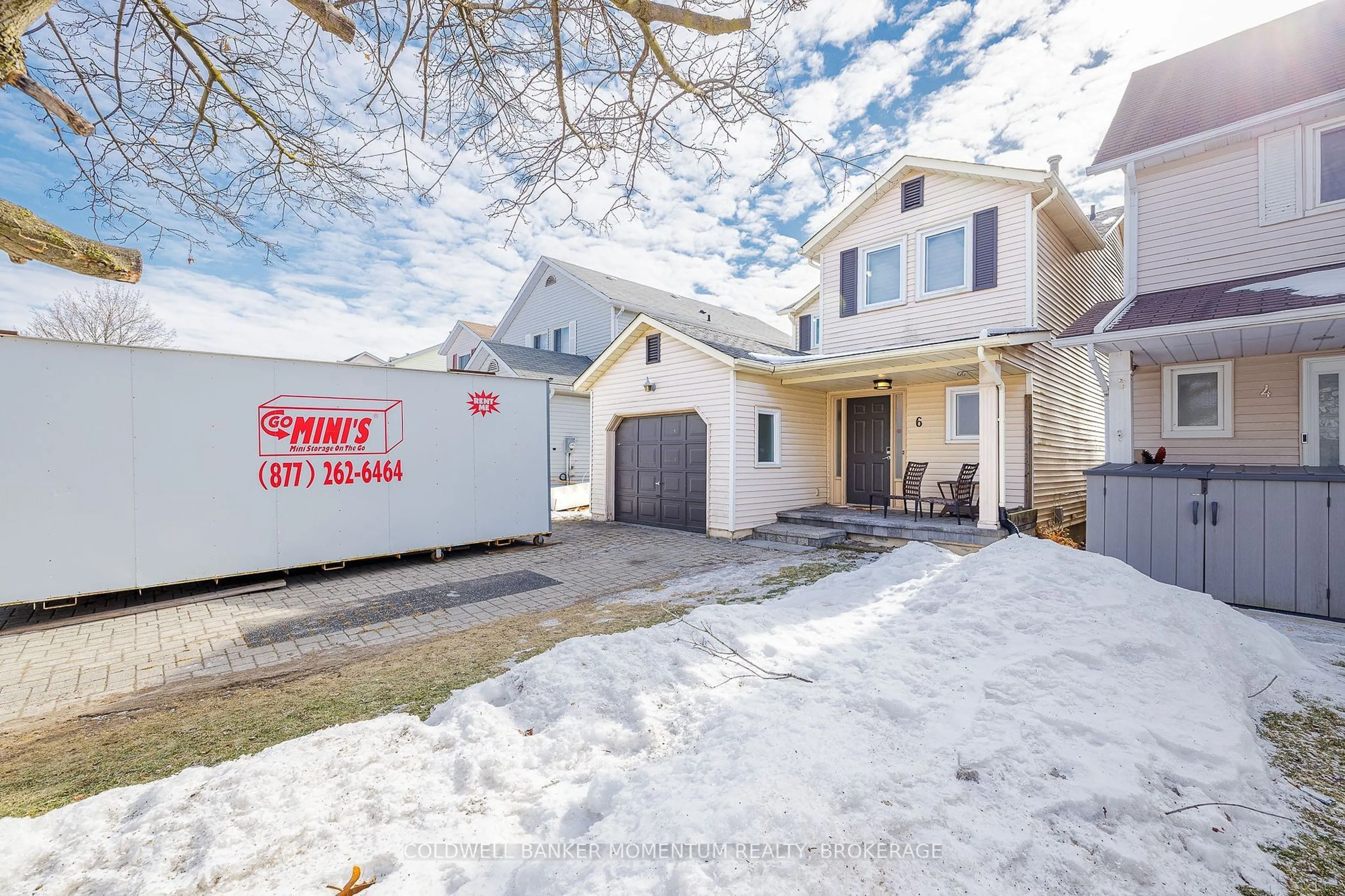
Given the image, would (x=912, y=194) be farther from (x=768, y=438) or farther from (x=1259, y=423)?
(x=1259, y=423)

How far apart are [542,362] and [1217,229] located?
15704 mm

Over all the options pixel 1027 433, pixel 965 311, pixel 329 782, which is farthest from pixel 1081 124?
pixel 329 782

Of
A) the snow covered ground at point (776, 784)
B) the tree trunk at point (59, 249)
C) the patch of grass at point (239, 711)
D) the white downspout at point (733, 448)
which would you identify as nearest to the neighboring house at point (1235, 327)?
the snow covered ground at point (776, 784)

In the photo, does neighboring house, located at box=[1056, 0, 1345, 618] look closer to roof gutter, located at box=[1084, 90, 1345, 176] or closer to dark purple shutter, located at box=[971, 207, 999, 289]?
roof gutter, located at box=[1084, 90, 1345, 176]

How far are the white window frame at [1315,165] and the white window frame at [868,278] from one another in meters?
4.95

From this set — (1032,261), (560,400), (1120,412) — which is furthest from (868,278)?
(560,400)

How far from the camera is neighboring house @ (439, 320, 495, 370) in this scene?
22.6 metres

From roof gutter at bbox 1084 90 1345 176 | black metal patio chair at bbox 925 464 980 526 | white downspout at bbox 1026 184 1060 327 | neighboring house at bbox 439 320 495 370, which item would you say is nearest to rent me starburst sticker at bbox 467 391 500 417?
black metal patio chair at bbox 925 464 980 526

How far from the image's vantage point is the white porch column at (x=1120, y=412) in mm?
6785

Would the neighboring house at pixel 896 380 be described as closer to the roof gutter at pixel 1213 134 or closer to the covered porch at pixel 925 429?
the covered porch at pixel 925 429

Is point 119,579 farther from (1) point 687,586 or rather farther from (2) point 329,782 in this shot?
(1) point 687,586

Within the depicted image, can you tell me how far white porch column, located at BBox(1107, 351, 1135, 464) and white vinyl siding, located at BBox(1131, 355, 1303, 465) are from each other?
841 millimetres

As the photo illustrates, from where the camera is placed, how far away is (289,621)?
17.7 feet

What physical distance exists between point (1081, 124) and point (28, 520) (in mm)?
Answer: 14767
